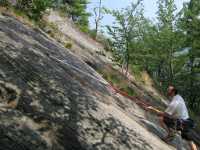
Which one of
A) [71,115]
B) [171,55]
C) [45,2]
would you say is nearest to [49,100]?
[71,115]

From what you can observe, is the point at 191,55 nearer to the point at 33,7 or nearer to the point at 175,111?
the point at 33,7

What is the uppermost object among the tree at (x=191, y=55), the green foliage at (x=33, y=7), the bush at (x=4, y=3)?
the bush at (x=4, y=3)

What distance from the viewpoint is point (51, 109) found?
387 inches

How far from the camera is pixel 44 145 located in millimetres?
8406

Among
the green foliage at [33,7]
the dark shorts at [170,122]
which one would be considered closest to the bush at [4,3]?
the green foliage at [33,7]

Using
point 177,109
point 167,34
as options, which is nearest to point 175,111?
point 177,109

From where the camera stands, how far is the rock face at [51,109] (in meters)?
8.59

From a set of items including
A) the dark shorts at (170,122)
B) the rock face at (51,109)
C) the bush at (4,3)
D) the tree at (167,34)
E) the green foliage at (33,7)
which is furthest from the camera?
the tree at (167,34)

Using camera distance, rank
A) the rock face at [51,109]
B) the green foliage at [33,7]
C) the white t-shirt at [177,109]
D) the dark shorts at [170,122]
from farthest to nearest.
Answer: the green foliage at [33,7], the dark shorts at [170,122], the white t-shirt at [177,109], the rock face at [51,109]

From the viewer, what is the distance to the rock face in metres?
8.59

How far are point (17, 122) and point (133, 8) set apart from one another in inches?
721

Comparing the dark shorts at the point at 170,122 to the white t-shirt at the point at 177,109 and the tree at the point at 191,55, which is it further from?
the tree at the point at 191,55

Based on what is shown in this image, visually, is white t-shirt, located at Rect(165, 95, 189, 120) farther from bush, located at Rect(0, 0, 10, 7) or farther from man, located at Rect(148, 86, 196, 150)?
bush, located at Rect(0, 0, 10, 7)

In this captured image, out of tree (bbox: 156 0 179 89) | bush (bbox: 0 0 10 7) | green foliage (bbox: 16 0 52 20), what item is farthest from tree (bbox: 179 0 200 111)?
bush (bbox: 0 0 10 7)
